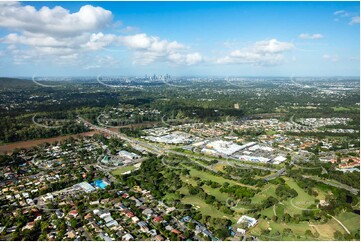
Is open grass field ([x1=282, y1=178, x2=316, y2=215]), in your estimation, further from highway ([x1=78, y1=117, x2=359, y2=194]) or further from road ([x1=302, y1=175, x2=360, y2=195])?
highway ([x1=78, y1=117, x2=359, y2=194])

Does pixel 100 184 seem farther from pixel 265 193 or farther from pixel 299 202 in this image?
pixel 299 202

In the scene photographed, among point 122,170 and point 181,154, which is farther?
point 181,154

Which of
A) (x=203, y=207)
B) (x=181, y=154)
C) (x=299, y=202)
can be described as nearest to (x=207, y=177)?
(x=203, y=207)

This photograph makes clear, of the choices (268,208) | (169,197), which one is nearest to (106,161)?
(169,197)

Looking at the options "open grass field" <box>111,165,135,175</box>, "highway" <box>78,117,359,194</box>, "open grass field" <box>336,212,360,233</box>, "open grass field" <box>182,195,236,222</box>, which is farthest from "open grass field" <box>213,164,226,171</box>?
"open grass field" <box>336,212,360,233</box>

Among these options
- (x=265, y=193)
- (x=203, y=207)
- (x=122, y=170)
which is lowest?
(x=122, y=170)

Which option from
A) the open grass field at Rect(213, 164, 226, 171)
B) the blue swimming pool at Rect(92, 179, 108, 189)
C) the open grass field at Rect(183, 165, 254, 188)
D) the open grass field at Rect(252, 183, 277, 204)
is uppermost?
the open grass field at Rect(252, 183, 277, 204)

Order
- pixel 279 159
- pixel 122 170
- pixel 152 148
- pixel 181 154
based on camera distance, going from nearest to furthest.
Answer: pixel 122 170, pixel 279 159, pixel 181 154, pixel 152 148

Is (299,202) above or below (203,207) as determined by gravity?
above

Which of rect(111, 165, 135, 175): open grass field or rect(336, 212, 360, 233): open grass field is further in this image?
rect(111, 165, 135, 175): open grass field

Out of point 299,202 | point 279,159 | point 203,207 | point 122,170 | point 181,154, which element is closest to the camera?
point 203,207

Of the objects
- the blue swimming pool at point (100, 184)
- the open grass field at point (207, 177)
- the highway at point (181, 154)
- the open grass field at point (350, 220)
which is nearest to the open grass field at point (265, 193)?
the highway at point (181, 154)

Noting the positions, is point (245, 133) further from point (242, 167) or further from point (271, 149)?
point (242, 167)

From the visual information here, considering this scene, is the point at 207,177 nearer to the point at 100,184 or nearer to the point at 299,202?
the point at 299,202
